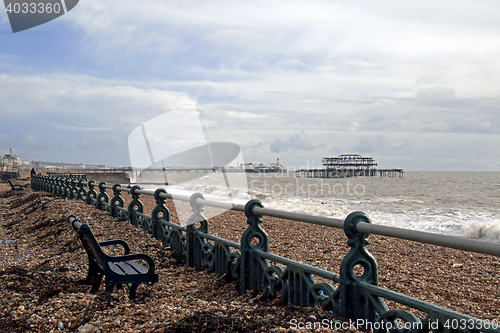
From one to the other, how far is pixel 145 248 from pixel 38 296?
2423mm

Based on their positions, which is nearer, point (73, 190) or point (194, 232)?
point (194, 232)

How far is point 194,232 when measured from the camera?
512cm

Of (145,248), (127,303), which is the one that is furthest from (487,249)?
(145,248)

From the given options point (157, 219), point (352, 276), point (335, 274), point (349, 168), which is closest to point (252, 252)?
point (335, 274)

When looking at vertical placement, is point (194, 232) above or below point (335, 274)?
below

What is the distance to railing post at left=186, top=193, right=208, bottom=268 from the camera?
4.99m

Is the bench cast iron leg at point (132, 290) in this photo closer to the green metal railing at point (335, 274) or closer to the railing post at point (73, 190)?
the green metal railing at point (335, 274)

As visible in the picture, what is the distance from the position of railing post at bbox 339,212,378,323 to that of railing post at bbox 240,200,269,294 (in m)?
1.17

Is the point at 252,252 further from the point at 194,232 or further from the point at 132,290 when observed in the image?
the point at 194,232

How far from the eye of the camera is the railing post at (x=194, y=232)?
4.99 m

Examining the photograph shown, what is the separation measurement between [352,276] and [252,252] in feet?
4.53

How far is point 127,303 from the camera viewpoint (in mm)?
3748

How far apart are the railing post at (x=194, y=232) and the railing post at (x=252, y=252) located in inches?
51.8

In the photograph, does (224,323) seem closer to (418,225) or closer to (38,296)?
(38,296)
